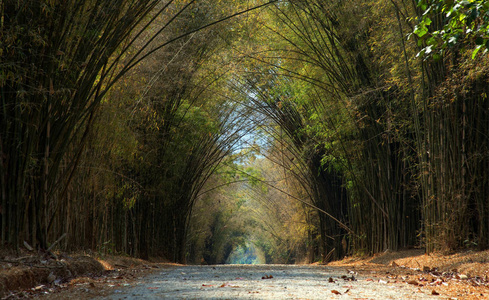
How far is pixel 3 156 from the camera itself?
2969 mm

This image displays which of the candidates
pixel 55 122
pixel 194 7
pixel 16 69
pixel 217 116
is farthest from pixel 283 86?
pixel 16 69

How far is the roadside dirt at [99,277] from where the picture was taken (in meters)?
2.50

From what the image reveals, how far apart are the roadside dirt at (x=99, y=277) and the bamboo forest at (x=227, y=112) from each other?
0.77ft

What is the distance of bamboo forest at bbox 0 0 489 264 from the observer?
10.2 feet

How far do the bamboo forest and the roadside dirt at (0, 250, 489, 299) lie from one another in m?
0.23

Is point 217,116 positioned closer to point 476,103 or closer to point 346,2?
point 346,2

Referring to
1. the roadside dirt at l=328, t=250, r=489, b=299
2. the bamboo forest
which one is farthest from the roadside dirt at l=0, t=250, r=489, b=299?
the bamboo forest

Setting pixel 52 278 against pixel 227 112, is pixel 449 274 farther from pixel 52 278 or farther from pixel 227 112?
pixel 227 112

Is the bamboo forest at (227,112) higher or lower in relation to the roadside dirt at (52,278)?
Answer: higher

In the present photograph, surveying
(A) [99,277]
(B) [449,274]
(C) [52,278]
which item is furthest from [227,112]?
(C) [52,278]

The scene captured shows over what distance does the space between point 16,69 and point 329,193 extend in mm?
6283

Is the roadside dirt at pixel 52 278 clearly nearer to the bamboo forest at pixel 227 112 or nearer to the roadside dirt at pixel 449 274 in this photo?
the bamboo forest at pixel 227 112

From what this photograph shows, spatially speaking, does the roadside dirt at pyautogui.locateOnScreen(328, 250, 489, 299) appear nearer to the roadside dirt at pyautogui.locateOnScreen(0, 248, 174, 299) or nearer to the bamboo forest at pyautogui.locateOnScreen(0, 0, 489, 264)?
the bamboo forest at pyautogui.locateOnScreen(0, 0, 489, 264)

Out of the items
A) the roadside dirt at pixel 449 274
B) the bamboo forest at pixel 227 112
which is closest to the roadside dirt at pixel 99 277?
the roadside dirt at pixel 449 274
